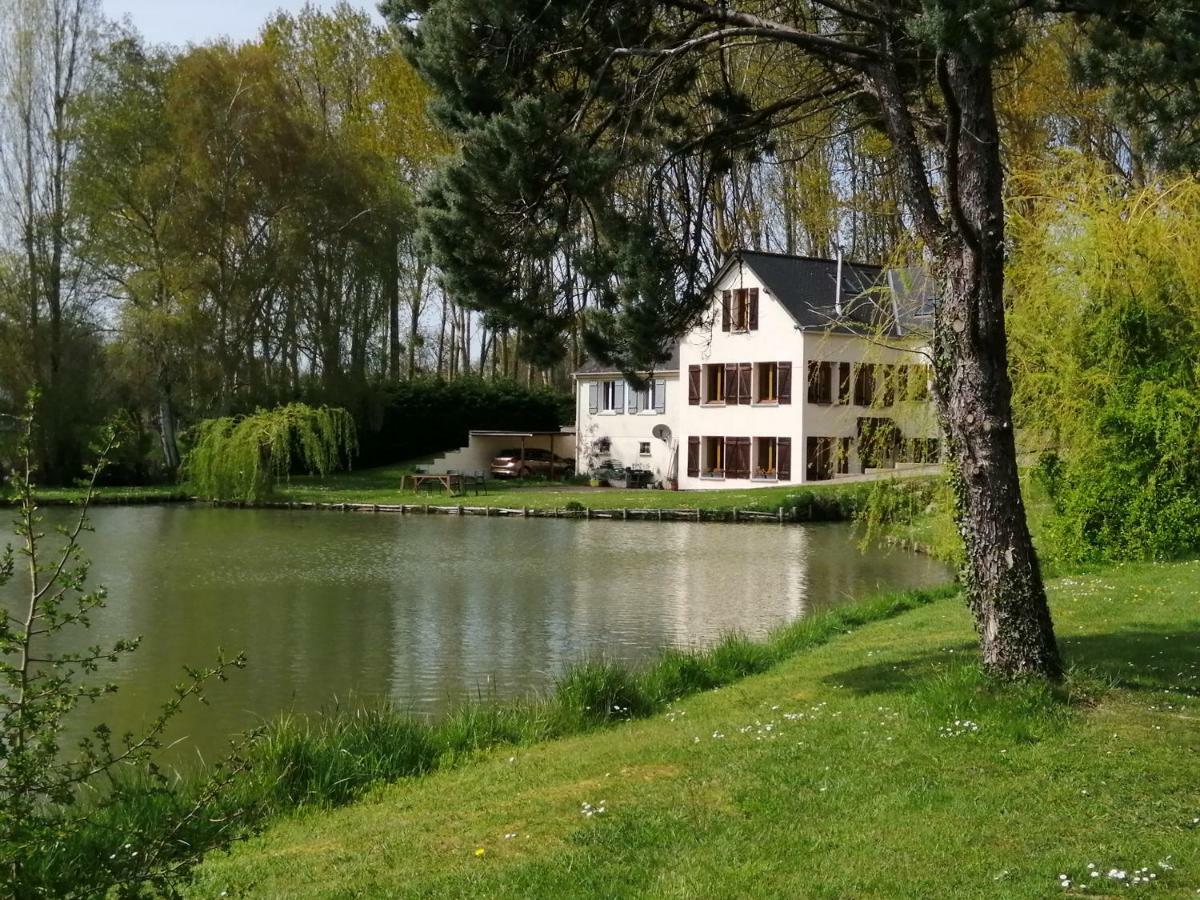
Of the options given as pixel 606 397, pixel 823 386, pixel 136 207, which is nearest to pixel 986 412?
pixel 823 386

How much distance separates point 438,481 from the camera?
42219mm

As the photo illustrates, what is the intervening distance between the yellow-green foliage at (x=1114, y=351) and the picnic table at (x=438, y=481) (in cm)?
2639

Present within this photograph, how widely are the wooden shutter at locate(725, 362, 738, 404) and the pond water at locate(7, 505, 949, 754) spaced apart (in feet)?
31.1

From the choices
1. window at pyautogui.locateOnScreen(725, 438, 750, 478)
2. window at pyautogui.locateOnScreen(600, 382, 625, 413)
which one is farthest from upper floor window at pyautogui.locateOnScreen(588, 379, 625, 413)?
window at pyautogui.locateOnScreen(725, 438, 750, 478)

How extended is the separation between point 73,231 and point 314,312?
8.60 meters

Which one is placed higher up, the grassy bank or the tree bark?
the tree bark

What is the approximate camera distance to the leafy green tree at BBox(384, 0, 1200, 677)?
723 centimetres

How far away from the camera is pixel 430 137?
45562 mm

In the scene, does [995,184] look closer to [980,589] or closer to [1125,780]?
[980,589]

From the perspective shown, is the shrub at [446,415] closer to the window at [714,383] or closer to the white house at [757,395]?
the white house at [757,395]

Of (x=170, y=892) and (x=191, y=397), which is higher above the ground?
(x=191, y=397)

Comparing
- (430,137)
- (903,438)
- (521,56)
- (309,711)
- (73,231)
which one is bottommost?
(309,711)

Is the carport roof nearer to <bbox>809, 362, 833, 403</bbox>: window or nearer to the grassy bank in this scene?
the grassy bank

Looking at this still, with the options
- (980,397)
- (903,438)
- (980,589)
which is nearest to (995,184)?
(980,397)
